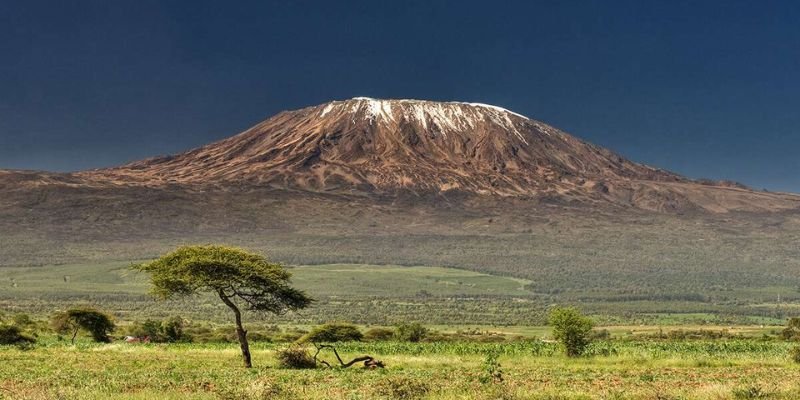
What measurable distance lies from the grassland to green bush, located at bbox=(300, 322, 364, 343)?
6.82m

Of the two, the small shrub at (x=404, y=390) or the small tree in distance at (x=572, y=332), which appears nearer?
the small shrub at (x=404, y=390)

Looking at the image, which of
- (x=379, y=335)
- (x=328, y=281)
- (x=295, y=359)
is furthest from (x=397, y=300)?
(x=295, y=359)

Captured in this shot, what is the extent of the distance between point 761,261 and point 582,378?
198 meters

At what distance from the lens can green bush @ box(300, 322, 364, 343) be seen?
42500 millimetres

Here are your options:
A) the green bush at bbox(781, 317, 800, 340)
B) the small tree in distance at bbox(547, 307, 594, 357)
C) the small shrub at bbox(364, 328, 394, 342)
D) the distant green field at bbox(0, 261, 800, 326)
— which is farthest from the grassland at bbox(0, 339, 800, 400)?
the distant green field at bbox(0, 261, 800, 326)

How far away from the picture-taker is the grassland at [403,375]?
1623 cm

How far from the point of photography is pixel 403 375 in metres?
22.2

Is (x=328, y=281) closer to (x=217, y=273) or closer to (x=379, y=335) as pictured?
(x=379, y=335)

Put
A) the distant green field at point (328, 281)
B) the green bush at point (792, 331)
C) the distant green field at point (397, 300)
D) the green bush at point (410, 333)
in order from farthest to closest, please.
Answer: the distant green field at point (328, 281)
the distant green field at point (397, 300)
the green bush at point (410, 333)
the green bush at point (792, 331)

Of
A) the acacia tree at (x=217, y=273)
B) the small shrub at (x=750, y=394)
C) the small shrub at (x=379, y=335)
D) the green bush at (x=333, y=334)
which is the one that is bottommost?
the small shrub at (x=379, y=335)

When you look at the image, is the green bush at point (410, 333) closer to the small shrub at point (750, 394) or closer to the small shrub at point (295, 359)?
the small shrub at point (295, 359)

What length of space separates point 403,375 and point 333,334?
2145cm

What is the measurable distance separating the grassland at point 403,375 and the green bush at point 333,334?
268 inches

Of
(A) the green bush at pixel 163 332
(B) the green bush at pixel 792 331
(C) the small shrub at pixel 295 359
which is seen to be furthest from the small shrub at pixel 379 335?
(B) the green bush at pixel 792 331
